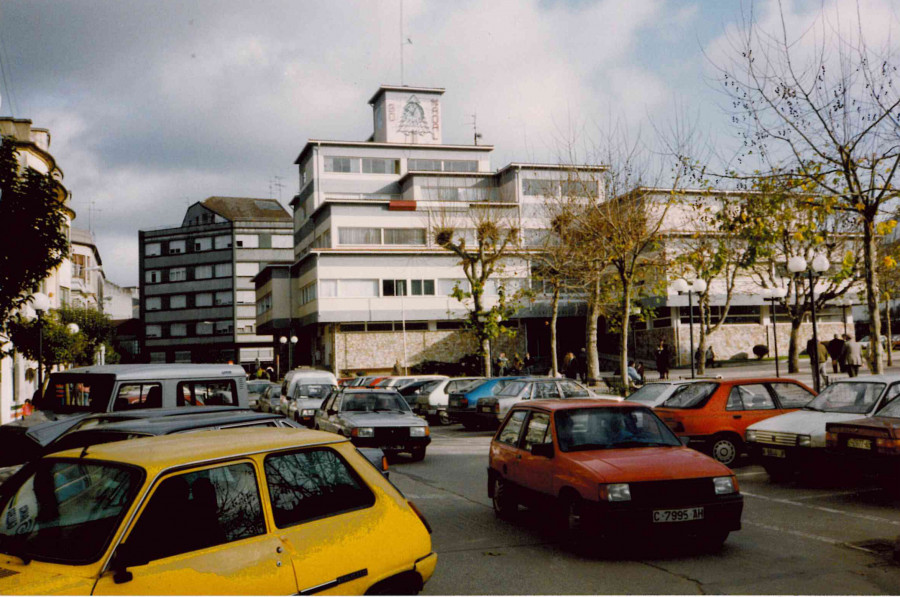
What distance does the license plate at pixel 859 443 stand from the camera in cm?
977

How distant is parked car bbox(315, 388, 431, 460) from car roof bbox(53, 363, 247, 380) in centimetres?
320

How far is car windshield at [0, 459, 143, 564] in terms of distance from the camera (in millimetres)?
3656

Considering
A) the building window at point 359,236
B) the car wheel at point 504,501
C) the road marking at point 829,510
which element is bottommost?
the road marking at point 829,510

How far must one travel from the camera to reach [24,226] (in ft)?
43.3

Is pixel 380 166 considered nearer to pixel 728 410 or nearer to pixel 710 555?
pixel 728 410

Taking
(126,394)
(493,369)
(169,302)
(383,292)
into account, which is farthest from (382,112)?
(126,394)

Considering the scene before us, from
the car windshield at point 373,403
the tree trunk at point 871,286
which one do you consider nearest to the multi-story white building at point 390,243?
the car windshield at point 373,403

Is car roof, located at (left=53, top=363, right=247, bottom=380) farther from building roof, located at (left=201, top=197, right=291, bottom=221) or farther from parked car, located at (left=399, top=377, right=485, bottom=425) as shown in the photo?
building roof, located at (left=201, top=197, right=291, bottom=221)

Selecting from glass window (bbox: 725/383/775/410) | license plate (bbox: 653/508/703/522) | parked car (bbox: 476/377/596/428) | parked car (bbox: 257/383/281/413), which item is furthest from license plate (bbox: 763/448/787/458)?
parked car (bbox: 257/383/281/413)

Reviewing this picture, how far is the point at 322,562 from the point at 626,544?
177 inches

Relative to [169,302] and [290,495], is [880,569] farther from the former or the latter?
[169,302]

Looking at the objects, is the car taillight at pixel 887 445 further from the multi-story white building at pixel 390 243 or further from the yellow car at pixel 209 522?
the multi-story white building at pixel 390 243

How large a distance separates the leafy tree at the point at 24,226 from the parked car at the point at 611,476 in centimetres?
914

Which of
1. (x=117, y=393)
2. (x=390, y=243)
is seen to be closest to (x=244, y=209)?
(x=390, y=243)
